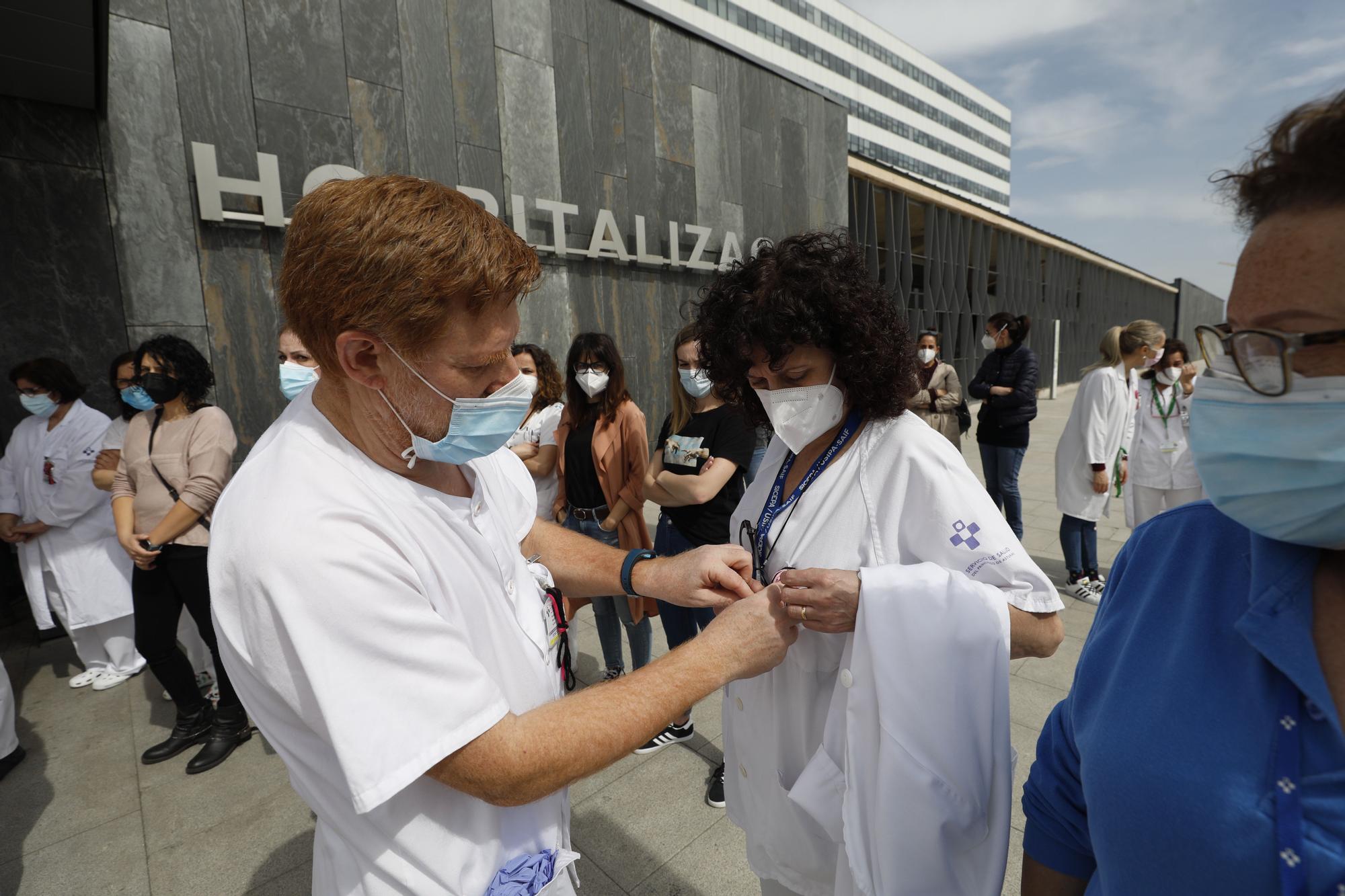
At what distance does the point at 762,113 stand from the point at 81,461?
9.39 m

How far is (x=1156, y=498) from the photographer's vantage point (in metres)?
4.95

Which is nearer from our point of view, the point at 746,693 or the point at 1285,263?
the point at 1285,263

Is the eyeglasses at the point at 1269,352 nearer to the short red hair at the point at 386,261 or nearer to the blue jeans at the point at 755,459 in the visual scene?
the short red hair at the point at 386,261

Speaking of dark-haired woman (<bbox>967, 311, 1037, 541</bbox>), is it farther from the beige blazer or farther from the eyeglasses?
the eyeglasses

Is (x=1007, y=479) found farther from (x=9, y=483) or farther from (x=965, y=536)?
(x=9, y=483)

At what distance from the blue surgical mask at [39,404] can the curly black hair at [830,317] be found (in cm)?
505

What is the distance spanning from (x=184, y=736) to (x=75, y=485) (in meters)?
2.12

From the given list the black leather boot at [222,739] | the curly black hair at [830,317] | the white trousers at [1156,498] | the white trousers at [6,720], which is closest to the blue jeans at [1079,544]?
the white trousers at [1156,498]

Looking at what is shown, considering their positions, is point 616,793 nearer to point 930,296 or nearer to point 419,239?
point 419,239

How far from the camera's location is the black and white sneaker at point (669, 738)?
334 centimetres

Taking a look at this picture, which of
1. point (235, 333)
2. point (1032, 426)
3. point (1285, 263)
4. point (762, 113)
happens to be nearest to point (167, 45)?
point (235, 333)

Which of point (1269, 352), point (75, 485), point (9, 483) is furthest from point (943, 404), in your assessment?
point (9, 483)

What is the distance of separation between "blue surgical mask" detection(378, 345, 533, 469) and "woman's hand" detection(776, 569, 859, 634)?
71 centimetres

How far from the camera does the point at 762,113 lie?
9961mm
